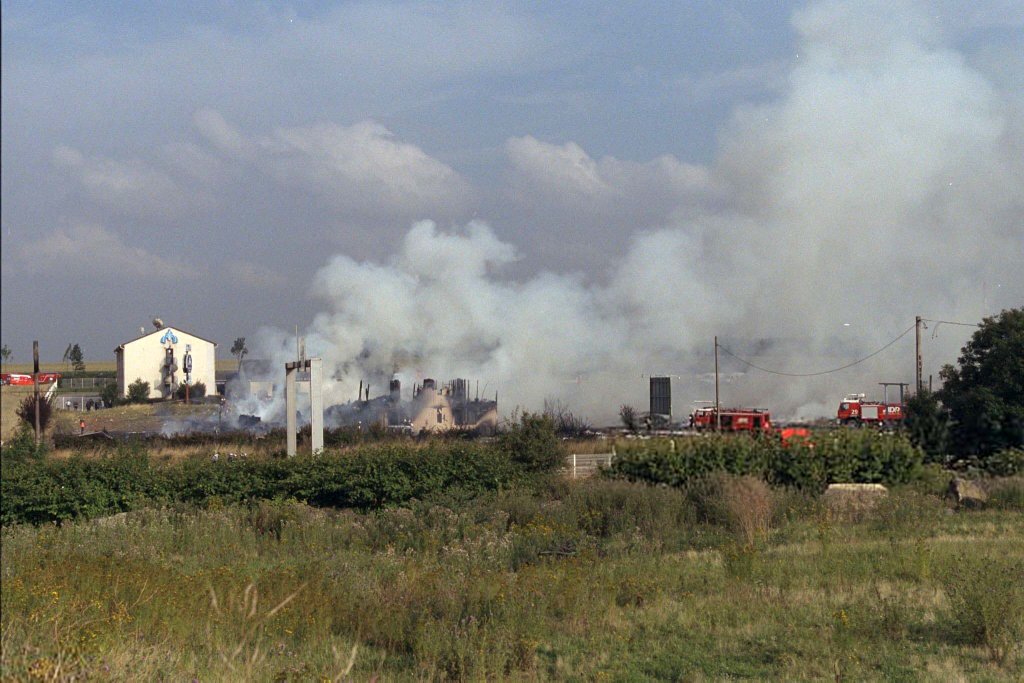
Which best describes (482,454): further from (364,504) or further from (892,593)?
(892,593)

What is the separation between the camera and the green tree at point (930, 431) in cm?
2170

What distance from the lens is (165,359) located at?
46.4m

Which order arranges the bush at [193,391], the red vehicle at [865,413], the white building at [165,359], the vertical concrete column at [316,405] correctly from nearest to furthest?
1. the vertical concrete column at [316,405]
2. the red vehicle at [865,413]
3. the white building at [165,359]
4. the bush at [193,391]

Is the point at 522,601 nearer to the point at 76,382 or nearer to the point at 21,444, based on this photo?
the point at 21,444

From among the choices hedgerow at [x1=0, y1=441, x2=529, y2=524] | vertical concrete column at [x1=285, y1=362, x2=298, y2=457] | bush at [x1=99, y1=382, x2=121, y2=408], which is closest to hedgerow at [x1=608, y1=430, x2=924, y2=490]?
hedgerow at [x1=0, y1=441, x2=529, y2=524]

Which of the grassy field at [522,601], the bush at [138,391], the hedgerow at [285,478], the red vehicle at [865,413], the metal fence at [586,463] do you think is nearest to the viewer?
the grassy field at [522,601]

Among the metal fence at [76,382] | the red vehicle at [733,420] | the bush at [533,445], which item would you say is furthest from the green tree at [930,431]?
the metal fence at [76,382]

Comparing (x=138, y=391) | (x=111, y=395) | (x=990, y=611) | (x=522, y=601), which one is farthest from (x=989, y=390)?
(x=138, y=391)

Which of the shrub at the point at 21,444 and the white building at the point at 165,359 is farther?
the white building at the point at 165,359

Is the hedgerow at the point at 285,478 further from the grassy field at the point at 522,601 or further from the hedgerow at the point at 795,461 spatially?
the hedgerow at the point at 795,461

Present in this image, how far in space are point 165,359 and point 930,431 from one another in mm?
36493

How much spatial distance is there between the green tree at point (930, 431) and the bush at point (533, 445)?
7926 mm

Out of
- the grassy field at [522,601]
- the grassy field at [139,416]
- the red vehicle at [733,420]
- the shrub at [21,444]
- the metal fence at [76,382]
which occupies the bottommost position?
the grassy field at [522,601]

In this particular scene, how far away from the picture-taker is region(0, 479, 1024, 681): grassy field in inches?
242
